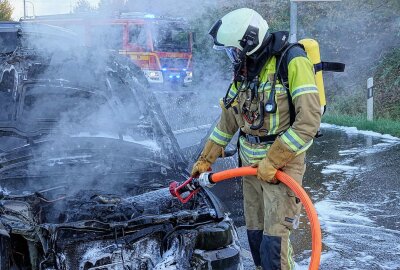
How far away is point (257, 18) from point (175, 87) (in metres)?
12.0

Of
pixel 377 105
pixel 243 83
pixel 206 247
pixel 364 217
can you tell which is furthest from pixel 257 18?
pixel 377 105

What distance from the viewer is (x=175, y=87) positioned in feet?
49.7

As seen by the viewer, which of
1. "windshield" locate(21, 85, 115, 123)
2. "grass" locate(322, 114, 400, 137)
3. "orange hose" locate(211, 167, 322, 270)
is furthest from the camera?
"grass" locate(322, 114, 400, 137)

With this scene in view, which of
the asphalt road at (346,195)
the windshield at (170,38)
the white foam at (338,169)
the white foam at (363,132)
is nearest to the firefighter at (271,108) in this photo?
the asphalt road at (346,195)

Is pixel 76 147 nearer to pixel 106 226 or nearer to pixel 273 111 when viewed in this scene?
pixel 106 226

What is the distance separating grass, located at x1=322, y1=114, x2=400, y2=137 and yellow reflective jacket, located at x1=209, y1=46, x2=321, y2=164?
7008mm

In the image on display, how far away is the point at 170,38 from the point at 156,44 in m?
0.62

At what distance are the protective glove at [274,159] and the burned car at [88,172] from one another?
368mm

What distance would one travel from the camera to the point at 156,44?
1600 cm

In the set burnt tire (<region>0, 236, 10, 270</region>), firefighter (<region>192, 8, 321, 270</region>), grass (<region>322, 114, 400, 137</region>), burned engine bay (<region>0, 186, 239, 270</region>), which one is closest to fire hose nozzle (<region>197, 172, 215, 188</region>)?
burned engine bay (<region>0, 186, 239, 270</region>)

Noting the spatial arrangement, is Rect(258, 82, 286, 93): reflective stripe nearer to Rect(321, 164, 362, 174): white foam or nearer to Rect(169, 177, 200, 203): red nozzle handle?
Rect(169, 177, 200, 203): red nozzle handle

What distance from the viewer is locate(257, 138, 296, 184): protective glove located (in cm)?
313

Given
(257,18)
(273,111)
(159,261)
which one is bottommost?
(159,261)

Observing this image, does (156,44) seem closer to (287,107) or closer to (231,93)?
(231,93)
